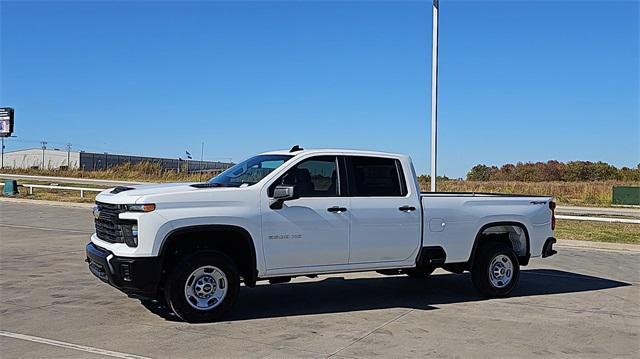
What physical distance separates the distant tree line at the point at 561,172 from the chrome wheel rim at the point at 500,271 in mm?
64832

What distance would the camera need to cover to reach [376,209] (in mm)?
8664

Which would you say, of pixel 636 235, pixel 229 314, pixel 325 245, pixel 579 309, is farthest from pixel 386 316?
pixel 636 235

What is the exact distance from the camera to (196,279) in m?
7.68

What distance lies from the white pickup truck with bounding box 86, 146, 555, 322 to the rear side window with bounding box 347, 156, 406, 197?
0.02 m

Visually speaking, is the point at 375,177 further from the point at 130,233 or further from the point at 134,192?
the point at 130,233

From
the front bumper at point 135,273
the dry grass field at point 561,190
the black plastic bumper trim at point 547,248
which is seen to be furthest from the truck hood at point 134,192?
the dry grass field at point 561,190

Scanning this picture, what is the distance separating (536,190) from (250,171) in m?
41.0

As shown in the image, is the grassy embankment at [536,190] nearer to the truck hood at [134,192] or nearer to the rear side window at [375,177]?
the rear side window at [375,177]

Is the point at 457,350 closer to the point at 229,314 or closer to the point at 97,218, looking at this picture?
the point at 229,314

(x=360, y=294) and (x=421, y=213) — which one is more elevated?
(x=421, y=213)

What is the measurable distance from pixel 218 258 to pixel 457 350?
9.32ft

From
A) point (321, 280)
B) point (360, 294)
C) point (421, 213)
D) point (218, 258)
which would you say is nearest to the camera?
point (218, 258)

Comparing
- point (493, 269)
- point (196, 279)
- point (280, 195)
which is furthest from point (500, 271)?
point (196, 279)

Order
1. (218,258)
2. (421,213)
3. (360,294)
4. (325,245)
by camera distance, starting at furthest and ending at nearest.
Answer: (360,294), (421,213), (325,245), (218,258)
